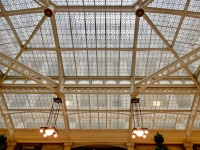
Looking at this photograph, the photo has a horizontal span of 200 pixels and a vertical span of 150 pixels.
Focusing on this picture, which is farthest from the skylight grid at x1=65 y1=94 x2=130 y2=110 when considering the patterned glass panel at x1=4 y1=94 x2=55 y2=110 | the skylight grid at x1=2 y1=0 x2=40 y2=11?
the skylight grid at x1=2 y1=0 x2=40 y2=11

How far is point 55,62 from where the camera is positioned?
16.8m

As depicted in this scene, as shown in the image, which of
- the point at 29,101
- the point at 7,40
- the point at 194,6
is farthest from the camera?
the point at 29,101

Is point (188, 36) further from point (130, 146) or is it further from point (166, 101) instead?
point (130, 146)

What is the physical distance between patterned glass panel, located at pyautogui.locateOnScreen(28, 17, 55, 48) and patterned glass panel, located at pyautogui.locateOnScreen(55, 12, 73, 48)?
62cm

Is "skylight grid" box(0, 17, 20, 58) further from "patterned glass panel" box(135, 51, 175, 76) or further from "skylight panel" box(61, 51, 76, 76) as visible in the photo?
"patterned glass panel" box(135, 51, 175, 76)

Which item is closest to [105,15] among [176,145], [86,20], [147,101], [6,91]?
[86,20]

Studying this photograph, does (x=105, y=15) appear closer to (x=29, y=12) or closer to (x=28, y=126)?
(x=29, y=12)

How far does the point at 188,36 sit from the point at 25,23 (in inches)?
461

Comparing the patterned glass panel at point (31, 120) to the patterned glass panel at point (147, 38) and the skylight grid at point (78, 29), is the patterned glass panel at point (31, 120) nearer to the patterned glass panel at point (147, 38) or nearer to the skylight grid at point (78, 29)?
the skylight grid at point (78, 29)

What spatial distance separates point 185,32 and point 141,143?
38.5 feet

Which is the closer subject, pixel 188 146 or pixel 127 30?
pixel 127 30

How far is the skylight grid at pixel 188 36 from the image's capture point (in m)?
13.8

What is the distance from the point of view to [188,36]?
14648 millimetres

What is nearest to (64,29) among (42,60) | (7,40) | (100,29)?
(100,29)
